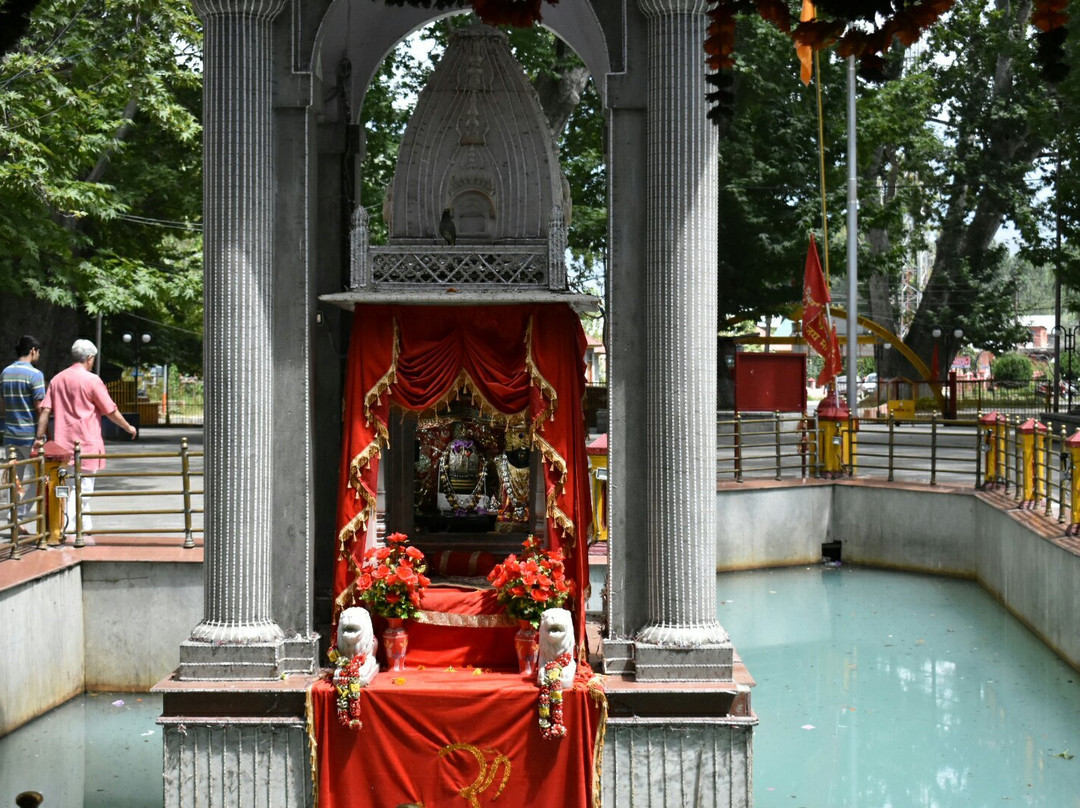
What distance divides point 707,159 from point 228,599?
13.4 ft

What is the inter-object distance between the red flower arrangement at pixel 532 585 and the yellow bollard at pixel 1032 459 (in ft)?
30.9

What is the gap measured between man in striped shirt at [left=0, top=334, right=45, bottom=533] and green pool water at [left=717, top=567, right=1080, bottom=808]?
7.79 meters

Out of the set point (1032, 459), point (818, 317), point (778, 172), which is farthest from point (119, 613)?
point (778, 172)

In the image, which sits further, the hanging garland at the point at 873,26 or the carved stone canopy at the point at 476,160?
the carved stone canopy at the point at 476,160

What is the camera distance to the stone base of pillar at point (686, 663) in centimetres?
807

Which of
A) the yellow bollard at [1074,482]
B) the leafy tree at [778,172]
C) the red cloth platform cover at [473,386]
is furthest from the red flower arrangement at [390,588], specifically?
the leafy tree at [778,172]

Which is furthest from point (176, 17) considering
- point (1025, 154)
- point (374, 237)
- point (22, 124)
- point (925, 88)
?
point (1025, 154)

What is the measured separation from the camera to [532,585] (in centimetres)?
825

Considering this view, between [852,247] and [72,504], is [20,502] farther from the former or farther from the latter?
[852,247]

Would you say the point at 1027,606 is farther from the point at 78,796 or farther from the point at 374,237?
the point at 374,237

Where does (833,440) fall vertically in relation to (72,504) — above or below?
above

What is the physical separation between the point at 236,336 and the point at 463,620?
94.3 inches

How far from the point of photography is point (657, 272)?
816cm

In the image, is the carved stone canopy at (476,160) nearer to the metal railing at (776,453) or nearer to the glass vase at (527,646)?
the glass vase at (527,646)
